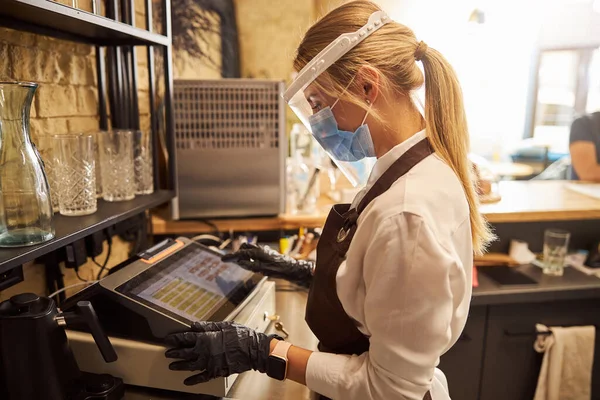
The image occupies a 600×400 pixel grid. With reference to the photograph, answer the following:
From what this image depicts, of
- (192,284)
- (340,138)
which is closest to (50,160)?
(192,284)

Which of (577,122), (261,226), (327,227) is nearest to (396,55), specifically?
(327,227)

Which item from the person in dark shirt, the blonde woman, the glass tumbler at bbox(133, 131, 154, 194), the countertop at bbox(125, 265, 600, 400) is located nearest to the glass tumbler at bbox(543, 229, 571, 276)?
the countertop at bbox(125, 265, 600, 400)

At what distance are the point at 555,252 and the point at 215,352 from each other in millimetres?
1506

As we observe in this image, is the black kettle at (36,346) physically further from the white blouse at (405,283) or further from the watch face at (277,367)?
the white blouse at (405,283)

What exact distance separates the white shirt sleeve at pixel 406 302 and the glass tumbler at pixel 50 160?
776mm

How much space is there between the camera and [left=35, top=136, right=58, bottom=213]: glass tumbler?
1086 mm

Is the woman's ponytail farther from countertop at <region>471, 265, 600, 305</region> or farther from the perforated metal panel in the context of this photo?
countertop at <region>471, 265, 600, 305</region>

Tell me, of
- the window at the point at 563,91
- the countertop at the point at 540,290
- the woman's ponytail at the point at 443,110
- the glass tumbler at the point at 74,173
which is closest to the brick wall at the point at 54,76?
the glass tumbler at the point at 74,173

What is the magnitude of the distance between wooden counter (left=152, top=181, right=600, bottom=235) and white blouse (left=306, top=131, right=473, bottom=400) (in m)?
0.88

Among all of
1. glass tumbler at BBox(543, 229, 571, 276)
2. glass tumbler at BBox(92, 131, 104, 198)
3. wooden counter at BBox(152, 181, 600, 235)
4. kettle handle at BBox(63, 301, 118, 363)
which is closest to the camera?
kettle handle at BBox(63, 301, 118, 363)

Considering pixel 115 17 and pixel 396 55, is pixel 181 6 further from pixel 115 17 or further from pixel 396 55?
pixel 396 55

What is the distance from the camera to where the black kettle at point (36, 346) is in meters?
0.78

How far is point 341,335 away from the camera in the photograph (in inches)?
35.6

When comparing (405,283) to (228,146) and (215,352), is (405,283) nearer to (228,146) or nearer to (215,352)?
(215,352)
